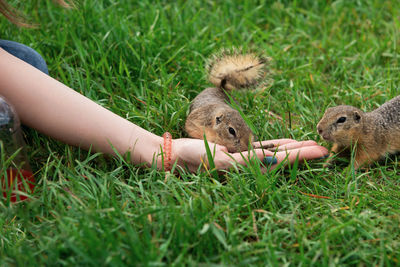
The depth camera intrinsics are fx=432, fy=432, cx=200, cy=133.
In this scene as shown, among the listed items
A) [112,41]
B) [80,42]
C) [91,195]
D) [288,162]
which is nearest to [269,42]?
[112,41]

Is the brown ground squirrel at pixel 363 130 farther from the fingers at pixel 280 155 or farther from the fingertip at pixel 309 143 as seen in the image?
the fingers at pixel 280 155

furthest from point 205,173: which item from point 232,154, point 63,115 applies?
point 63,115

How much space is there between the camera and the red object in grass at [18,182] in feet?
7.26

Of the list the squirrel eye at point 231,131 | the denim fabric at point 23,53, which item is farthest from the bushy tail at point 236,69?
the denim fabric at point 23,53

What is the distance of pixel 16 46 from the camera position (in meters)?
2.97

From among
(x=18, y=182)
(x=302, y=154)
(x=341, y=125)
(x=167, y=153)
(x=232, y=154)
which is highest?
(x=341, y=125)

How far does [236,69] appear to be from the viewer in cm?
335

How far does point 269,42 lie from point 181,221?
2.84 meters

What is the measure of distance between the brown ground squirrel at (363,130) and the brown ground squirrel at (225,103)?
1.72ft

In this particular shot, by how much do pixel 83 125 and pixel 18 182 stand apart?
0.47m

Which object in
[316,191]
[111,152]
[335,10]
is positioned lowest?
[111,152]

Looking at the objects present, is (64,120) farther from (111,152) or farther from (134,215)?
(134,215)

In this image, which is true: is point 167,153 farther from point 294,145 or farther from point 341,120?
point 341,120

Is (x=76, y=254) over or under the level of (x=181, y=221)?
under
